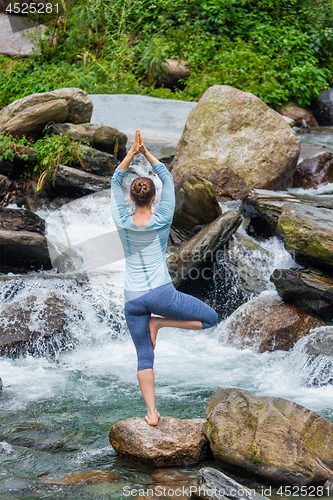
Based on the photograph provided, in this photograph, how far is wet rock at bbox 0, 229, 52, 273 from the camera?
22.2ft

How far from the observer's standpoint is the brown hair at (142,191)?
3.17 metres

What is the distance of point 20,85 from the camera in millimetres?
12867

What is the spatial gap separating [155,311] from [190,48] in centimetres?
1388

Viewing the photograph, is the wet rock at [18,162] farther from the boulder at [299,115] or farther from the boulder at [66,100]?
the boulder at [299,115]

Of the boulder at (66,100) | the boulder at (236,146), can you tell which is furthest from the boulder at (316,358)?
the boulder at (66,100)

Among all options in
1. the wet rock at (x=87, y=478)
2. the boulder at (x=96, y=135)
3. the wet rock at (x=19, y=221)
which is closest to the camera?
the wet rock at (x=87, y=478)

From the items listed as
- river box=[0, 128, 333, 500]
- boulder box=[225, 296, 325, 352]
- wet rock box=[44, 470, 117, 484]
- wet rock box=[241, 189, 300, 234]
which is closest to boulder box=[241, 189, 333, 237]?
wet rock box=[241, 189, 300, 234]

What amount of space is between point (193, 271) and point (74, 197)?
3.26m

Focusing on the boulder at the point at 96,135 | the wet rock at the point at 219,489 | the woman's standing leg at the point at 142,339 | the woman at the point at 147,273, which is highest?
the woman at the point at 147,273

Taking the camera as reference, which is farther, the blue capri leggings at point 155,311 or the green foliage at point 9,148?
the green foliage at point 9,148

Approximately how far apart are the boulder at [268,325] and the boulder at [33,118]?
5649mm

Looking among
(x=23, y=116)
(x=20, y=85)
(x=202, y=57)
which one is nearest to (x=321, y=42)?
(x=202, y=57)

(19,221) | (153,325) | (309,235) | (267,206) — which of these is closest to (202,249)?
(267,206)

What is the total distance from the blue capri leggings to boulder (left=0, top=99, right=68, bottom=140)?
713 centimetres
